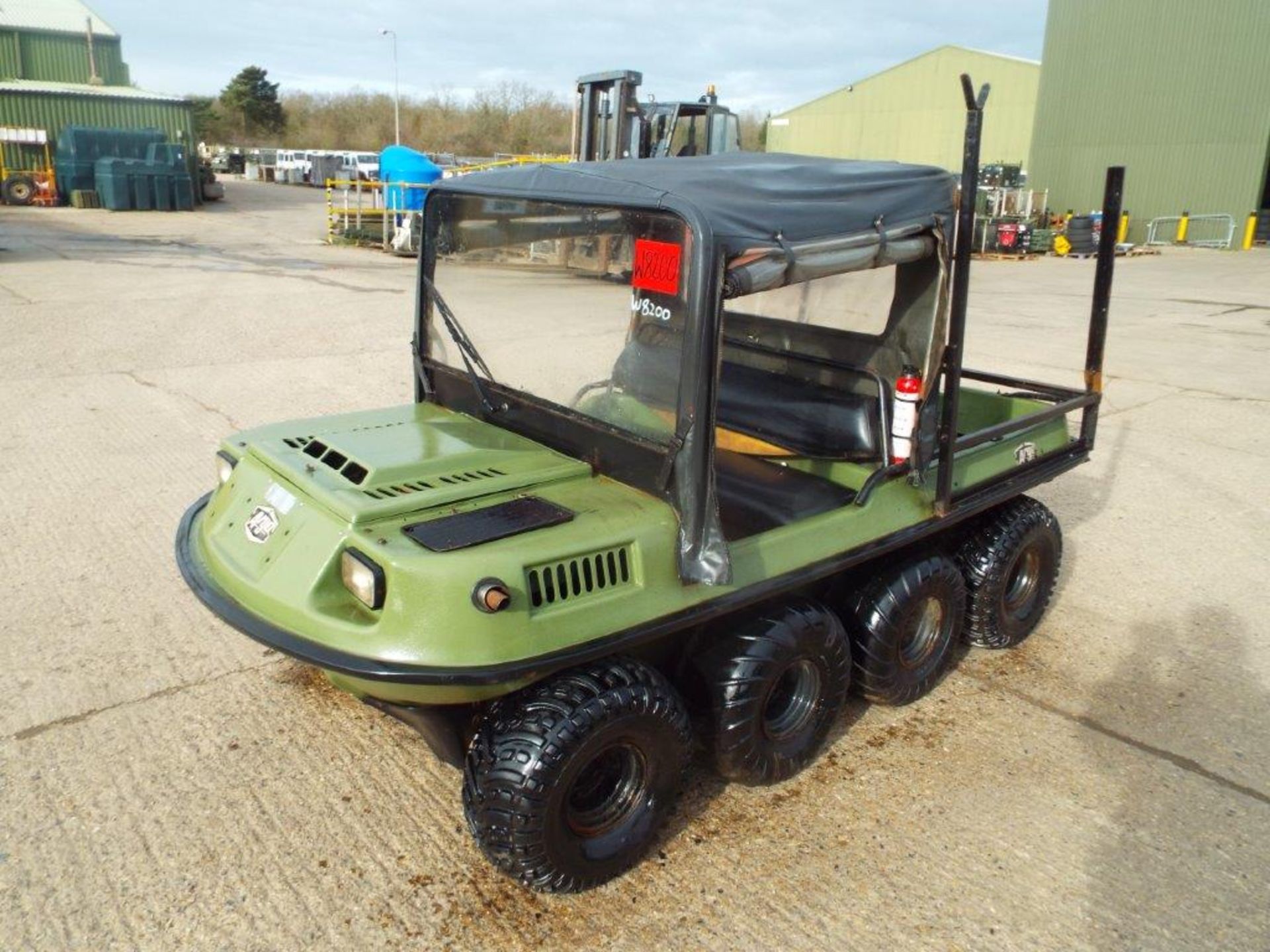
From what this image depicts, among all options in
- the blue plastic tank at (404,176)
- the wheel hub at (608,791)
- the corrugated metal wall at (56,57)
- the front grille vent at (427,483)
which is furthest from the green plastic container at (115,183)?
the wheel hub at (608,791)

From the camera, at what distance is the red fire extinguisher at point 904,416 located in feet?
10.2

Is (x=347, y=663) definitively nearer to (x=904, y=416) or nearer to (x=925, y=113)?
(x=904, y=416)

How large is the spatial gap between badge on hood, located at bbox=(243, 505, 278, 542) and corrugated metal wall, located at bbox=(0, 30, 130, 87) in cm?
3911

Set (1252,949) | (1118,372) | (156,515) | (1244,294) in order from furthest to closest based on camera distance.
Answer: (1244,294) < (1118,372) < (156,515) < (1252,949)

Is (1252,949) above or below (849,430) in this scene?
below

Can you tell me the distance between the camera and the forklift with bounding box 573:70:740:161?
1438 centimetres

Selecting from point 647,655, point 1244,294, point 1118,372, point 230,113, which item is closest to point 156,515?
point 647,655

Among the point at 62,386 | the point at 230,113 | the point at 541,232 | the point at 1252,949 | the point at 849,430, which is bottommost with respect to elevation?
the point at 1252,949

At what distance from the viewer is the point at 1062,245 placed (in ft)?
77.3

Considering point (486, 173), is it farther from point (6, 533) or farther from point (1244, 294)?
point (1244, 294)

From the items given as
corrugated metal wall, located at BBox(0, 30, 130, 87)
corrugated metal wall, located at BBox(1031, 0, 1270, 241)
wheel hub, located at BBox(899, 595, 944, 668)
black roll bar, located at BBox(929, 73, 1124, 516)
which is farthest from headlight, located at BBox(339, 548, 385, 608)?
corrugated metal wall, located at BBox(0, 30, 130, 87)

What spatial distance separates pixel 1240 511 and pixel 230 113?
215ft

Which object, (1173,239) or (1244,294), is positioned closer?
(1244,294)

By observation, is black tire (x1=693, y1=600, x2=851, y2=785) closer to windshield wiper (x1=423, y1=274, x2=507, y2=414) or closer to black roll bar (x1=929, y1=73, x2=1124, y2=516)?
black roll bar (x1=929, y1=73, x2=1124, y2=516)
